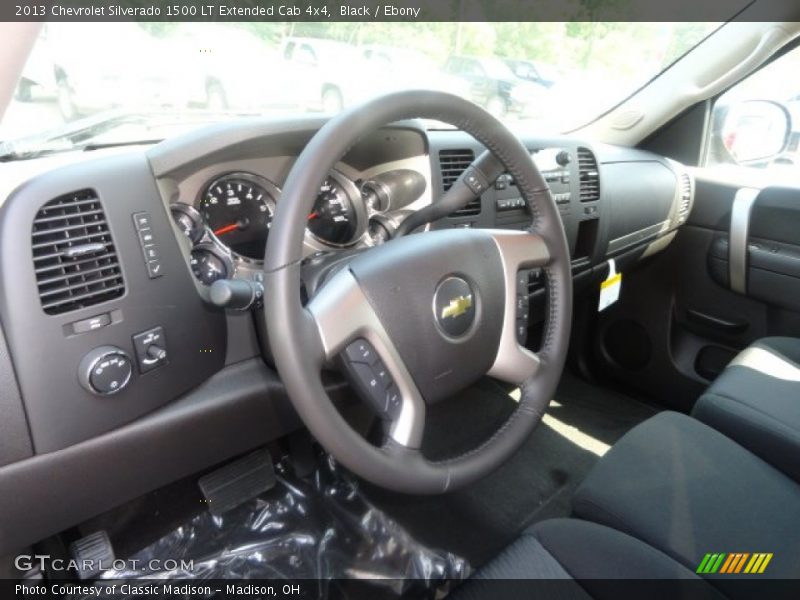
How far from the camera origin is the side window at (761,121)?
6.60 ft

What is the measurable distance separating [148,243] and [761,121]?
7.75ft

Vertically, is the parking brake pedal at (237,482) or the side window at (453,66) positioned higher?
the side window at (453,66)

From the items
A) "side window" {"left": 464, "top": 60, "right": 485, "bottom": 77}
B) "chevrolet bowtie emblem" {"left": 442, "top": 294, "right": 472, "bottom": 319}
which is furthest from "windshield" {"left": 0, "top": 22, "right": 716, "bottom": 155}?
"chevrolet bowtie emblem" {"left": 442, "top": 294, "right": 472, "bottom": 319}

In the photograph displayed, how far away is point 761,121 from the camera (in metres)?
2.19

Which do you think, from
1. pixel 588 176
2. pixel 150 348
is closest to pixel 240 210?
pixel 150 348

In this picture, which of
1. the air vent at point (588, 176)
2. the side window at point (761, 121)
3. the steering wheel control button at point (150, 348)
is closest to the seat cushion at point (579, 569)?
the steering wheel control button at point (150, 348)

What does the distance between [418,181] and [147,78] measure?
26.2 inches

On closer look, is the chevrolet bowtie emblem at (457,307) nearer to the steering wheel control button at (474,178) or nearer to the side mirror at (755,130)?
the steering wheel control button at (474,178)

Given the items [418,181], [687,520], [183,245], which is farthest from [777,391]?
[183,245]

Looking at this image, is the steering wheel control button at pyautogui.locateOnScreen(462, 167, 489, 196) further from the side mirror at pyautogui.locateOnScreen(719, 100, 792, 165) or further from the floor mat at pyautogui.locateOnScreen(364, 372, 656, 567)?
the side mirror at pyautogui.locateOnScreen(719, 100, 792, 165)

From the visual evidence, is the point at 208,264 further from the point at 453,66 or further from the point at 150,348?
the point at 453,66
